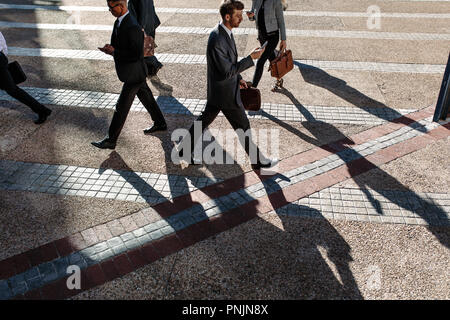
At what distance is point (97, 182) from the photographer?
15.7 ft

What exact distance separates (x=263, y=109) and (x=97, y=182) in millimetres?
3030

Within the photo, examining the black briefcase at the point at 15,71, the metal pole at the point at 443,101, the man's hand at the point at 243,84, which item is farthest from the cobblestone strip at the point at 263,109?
the man's hand at the point at 243,84

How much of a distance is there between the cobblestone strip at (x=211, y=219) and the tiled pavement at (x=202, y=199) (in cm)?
1

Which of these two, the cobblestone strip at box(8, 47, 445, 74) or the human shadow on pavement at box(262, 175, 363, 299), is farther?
the cobblestone strip at box(8, 47, 445, 74)

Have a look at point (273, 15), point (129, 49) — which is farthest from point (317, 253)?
point (273, 15)

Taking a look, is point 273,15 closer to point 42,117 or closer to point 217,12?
point 42,117

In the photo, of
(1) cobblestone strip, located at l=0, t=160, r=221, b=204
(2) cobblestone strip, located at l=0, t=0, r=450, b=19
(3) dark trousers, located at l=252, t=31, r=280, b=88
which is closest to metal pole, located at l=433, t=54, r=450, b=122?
(3) dark trousers, located at l=252, t=31, r=280, b=88

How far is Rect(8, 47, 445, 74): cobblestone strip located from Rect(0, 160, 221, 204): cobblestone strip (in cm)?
402

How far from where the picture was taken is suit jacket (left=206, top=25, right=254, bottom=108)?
396 centimetres

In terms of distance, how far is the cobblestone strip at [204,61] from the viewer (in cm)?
762

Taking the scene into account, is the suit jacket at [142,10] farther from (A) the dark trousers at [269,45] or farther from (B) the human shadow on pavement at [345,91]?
(B) the human shadow on pavement at [345,91]

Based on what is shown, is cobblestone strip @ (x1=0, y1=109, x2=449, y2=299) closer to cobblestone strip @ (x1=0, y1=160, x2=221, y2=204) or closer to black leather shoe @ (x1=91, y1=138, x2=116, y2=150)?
cobblestone strip @ (x1=0, y1=160, x2=221, y2=204)

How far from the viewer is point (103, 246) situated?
153 inches
